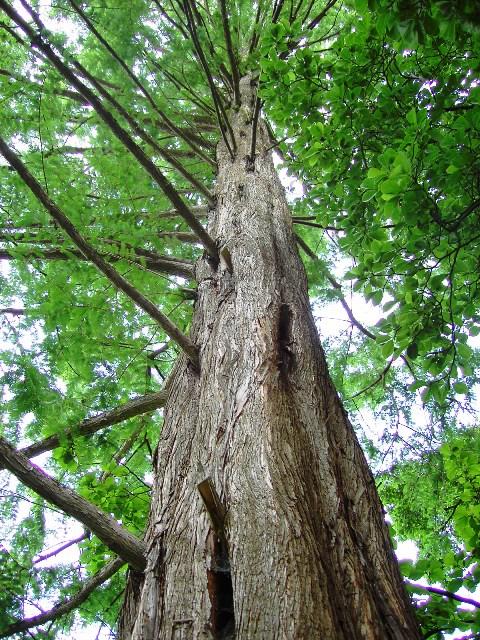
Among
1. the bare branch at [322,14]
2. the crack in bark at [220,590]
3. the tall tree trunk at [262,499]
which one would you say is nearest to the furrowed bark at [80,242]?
the tall tree trunk at [262,499]

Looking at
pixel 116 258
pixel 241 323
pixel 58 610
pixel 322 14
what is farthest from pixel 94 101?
pixel 322 14

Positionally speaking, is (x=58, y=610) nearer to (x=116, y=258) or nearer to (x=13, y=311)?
(x=116, y=258)

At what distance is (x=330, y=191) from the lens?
261cm

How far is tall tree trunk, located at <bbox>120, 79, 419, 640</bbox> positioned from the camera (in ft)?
4.53

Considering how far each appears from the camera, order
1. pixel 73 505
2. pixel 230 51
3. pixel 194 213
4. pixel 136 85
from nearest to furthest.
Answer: pixel 73 505 → pixel 136 85 → pixel 230 51 → pixel 194 213

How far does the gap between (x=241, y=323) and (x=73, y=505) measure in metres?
1.11

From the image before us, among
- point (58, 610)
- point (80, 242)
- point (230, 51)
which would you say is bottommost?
point (58, 610)

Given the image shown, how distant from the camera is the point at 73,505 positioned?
1769 millimetres

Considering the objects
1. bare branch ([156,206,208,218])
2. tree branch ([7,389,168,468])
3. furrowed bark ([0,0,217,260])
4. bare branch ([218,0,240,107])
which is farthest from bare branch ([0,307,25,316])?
bare branch ([218,0,240,107])

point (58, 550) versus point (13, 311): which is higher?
point (13, 311)

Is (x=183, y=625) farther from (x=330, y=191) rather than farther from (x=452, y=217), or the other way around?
(x=330, y=191)

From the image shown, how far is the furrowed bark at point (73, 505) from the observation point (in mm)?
1765

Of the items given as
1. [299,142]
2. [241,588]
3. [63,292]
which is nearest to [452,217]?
[299,142]

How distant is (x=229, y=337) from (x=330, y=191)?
36.9 inches
